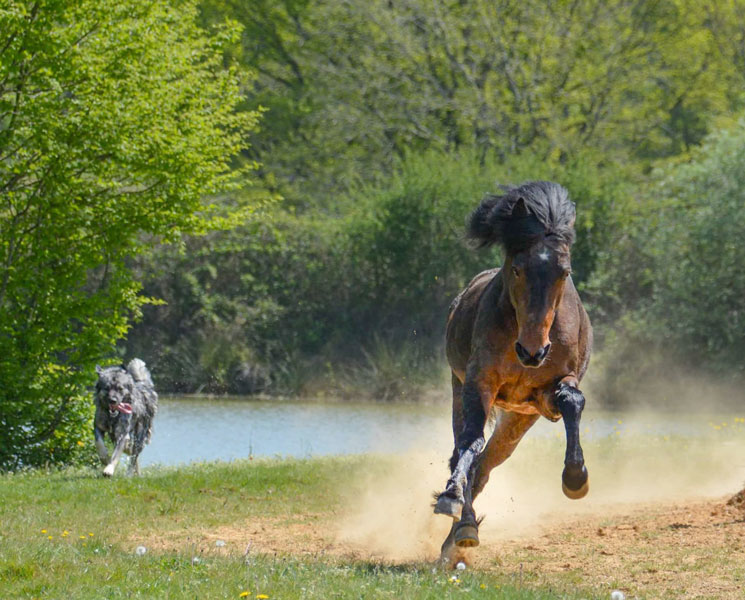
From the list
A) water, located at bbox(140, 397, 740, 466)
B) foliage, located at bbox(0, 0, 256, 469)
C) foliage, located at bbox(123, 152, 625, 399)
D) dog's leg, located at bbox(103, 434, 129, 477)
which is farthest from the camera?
foliage, located at bbox(123, 152, 625, 399)

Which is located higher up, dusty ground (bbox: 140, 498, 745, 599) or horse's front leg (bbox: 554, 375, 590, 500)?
horse's front leg (bbox: 554, 375, 590, 500)

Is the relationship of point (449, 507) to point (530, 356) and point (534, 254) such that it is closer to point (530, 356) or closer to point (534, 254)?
point (530, 356)

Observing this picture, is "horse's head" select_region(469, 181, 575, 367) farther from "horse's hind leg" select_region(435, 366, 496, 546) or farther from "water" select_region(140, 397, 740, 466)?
"water" select_region(140, 397, 740, 466)

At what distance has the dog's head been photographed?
48.8 feet

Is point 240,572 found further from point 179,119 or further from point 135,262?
point 135,262

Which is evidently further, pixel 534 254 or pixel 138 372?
pixel 138 372

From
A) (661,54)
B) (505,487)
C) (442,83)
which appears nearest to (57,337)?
(505,487)

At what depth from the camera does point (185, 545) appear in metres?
9.88

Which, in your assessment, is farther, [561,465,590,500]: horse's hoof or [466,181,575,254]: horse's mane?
[466,181,575,254]: horse's mane

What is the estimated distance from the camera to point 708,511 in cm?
1151

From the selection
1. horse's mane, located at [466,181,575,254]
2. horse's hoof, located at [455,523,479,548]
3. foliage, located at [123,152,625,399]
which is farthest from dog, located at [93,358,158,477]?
foliage, located at [123,152,625,399]

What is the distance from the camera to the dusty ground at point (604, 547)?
27.1ft

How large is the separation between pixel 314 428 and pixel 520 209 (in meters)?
16.3

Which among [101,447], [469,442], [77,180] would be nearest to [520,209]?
[469,442]
